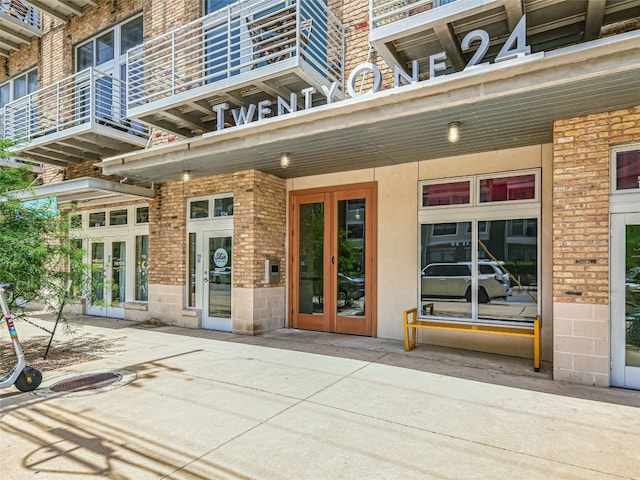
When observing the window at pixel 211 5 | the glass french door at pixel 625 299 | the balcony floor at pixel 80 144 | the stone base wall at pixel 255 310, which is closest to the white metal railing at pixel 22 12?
the balcony floor at pixel 80 144

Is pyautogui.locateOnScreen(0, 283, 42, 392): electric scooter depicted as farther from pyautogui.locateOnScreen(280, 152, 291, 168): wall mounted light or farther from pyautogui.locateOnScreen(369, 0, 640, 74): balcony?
pyautogui.locateOnScreen(369, 0, 640, 74): balcony

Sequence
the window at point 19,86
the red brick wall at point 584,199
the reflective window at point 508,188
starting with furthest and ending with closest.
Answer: the window at point 19,86, the reflective window at point 508,188, the red brick wall at point 584,199

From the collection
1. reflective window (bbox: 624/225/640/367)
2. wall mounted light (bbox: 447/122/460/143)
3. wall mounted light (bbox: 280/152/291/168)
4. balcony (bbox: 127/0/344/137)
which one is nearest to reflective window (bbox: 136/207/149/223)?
balcony (bbox: 127/0/344/137)

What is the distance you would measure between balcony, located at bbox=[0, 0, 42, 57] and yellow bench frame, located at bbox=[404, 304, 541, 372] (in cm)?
1359

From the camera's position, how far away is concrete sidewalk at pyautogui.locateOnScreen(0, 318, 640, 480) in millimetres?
2756

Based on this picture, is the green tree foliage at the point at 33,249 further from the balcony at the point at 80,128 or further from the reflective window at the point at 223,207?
the reflective window at the point at 223,207

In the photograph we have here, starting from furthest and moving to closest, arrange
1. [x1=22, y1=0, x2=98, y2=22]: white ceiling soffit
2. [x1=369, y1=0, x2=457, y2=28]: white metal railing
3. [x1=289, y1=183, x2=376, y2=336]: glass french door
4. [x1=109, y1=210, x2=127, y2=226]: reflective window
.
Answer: [x1=22, y1=0, x2=98, y2=22]: white ceiling soffit < [x1=109, y1=210, x2=127, y2=226]: reflective window < [x1=289, y1=183, x2=376, y2=336]: glass french door < [x1=369, y1=0, x2=457, y2=28]: white metal railing

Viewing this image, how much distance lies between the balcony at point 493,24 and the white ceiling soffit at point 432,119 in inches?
38.6

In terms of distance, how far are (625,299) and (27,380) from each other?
697 centimetres

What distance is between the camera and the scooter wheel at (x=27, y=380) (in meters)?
4.21

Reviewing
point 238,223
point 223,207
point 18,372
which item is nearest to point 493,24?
point 238,223

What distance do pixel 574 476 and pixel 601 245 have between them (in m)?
2.86

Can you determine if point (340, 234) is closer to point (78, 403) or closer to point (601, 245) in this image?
point (601, 245)

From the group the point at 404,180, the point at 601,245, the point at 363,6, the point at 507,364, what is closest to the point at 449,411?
the point at 507,364
